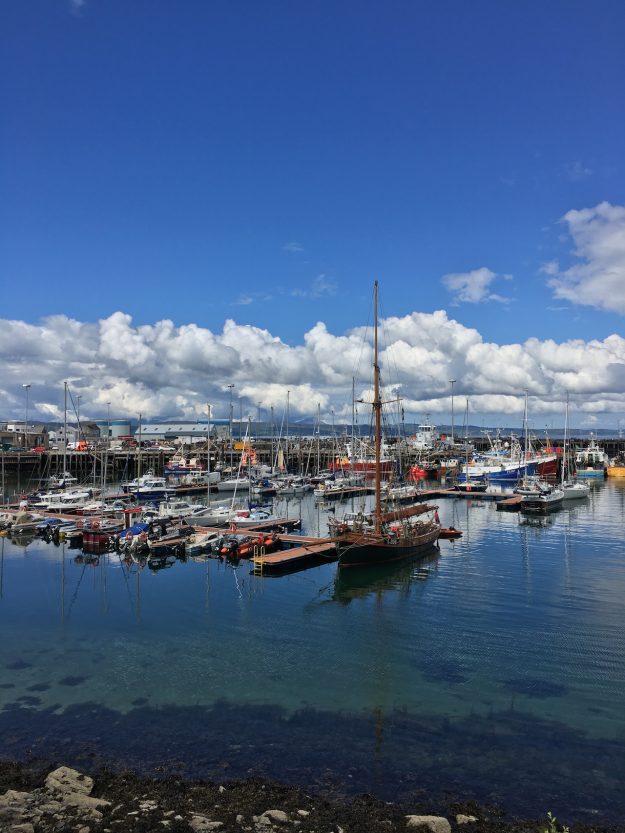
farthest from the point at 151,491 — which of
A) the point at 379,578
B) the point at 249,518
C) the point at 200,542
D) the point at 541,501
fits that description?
the point at 379,578

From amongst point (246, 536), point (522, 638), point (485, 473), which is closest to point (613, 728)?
point (522, 638)

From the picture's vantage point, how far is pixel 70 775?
14969mm

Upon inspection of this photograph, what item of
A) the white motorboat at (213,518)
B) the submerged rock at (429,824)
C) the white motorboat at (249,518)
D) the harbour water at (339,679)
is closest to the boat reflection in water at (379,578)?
the harbour water at (339,679)

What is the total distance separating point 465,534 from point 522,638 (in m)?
30.6

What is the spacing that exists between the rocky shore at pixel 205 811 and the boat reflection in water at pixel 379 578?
1919cm

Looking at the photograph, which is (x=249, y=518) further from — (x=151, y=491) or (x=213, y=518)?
(x=151, y=491)

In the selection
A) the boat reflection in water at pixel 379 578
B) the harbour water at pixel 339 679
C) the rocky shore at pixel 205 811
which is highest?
the rocky shore at pixel 205 811

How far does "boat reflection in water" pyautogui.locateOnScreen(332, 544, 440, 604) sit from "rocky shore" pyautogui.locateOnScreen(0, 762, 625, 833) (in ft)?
63.0

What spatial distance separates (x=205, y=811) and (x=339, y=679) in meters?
8.87

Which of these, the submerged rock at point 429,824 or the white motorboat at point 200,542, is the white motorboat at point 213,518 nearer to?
the white motorboat at point 200,542

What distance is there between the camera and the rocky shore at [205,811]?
1289 centimetres

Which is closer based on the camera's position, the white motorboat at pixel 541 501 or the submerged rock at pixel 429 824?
the submerged rock at pixel 429 824

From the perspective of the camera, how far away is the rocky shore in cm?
1289

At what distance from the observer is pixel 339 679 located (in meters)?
21.7
